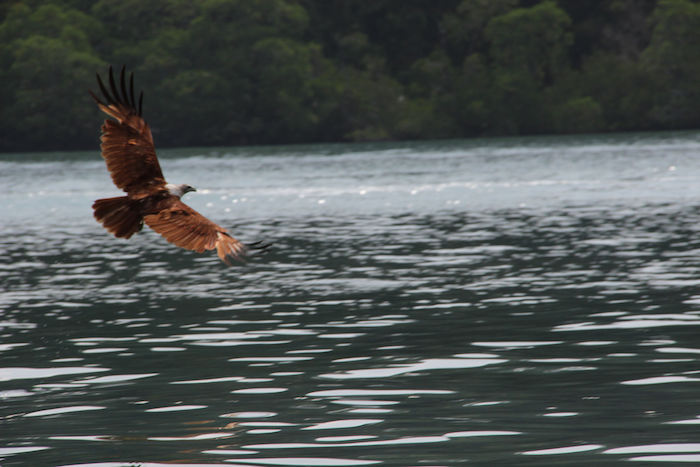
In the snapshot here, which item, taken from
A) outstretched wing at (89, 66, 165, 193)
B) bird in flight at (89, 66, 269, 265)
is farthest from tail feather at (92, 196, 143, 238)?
outstretched wing at (89, 66, 165, 193)

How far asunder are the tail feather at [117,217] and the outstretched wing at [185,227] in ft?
0.41

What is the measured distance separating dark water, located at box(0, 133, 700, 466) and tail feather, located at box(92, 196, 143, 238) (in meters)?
1.76

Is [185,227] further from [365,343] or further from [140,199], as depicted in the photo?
[365,343]

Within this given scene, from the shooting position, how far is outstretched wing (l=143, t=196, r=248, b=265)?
12.3 meters

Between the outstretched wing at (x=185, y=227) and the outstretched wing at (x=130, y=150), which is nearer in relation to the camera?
the outstretched wing at (x=185, y=227)

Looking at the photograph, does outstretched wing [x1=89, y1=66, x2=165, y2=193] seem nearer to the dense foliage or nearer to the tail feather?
the tail feather

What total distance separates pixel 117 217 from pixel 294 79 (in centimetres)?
9453

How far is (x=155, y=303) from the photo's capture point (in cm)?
2028

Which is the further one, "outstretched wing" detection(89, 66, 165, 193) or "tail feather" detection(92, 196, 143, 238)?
"outstretched wing" detection(89, 66, 165, 193)

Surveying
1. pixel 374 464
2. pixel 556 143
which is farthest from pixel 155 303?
pixel 556 143

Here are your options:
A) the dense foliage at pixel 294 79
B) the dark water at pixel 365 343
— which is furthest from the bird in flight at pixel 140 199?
the dense foliage at pixel 294 79

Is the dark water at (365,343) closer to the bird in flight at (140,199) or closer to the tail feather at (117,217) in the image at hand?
the bird in flight at (140,199)

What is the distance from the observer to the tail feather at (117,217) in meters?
12.3

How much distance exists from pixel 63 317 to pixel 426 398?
7959 millimetres
